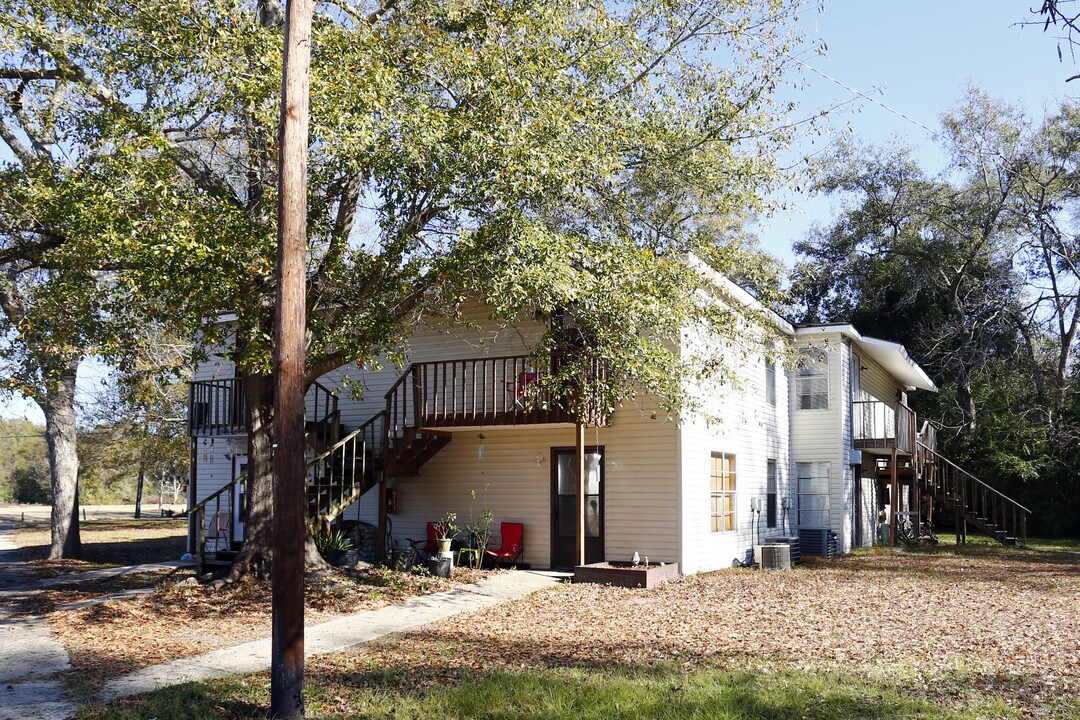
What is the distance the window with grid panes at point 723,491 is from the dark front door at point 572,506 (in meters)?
2.44

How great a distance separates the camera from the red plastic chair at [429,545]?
51.6 ft

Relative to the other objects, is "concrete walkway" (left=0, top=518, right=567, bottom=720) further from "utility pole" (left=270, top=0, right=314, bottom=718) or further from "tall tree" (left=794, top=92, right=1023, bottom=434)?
"tall tree" (left=794, top=92, right=1023, bottom=434)

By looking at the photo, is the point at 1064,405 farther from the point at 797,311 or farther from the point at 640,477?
the point at 640,477

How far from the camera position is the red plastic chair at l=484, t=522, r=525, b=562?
52.9 ft

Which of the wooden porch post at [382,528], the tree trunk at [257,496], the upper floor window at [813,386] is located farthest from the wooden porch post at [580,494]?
the upper floor window at [813,386]

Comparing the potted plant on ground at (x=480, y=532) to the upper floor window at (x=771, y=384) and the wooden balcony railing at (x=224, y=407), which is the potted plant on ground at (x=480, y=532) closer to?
the wooden balcony railing at (x=224, y=407)

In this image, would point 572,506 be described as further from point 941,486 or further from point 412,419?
point 941,486

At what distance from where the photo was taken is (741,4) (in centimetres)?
A: 1309

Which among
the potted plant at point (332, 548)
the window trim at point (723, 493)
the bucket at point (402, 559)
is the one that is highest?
the window trim at point (723, 493)

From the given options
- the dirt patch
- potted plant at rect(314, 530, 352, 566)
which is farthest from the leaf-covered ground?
potted plant at rect(314, 530, 352, 566)

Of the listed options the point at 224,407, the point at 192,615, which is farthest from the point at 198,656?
Answer: the point at 224,407

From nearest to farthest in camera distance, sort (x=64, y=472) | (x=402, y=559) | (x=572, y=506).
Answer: (x=402, y=559) < (x=572, y=506) < (x=64, y=472)

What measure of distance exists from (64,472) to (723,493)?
14.6 metres

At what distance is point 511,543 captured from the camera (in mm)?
16188
